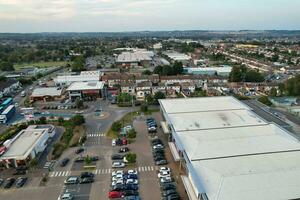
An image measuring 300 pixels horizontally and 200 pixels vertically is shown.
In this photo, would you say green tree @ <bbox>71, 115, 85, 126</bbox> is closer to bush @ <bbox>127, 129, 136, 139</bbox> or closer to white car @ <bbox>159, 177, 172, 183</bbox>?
bush @ <bbox>127, 129, 136, 139</bbox>

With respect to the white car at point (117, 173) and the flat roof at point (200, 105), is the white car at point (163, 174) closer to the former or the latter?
the white car at point (117, 173)

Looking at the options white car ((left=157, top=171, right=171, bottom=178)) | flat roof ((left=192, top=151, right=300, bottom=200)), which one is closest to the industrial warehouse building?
flat roof ((left=192, top=151, right=300, bottom=200))

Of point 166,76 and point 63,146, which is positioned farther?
point 166,76

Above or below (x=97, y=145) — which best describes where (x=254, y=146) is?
above

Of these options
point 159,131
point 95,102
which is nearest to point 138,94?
point 95,102

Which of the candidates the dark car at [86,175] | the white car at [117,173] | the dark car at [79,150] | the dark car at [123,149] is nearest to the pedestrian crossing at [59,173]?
the dark car at [86,175]

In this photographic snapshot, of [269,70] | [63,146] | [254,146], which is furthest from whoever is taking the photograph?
[269,70]

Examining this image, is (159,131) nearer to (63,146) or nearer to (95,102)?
(63,146)

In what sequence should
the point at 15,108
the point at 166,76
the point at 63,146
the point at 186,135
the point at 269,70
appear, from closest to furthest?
the point at 186,135 < the point at 63,146 < the point at 15,108 < the point at 166,76 < the point at 269,70
